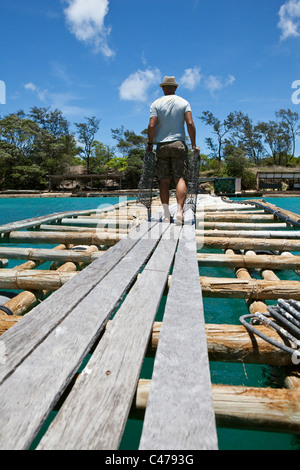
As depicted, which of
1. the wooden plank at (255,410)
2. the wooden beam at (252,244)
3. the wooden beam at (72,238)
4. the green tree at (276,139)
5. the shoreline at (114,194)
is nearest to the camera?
the wooden plank at (255,410)

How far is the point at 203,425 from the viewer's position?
2.57 ft

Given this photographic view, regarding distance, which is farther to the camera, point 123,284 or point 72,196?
point 72,196

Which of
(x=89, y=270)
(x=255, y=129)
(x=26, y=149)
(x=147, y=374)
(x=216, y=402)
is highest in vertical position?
(x=255, y=129)

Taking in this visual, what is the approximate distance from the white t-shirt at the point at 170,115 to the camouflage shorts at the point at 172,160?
8cm

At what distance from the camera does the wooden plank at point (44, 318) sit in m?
1.04

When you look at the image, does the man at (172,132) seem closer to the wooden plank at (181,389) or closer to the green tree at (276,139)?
the wooden plank at (181,389)

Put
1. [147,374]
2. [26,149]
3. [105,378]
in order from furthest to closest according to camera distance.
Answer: [26,149] → [147,374] → [105,378]

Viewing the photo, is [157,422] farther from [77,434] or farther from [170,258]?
[170,258]

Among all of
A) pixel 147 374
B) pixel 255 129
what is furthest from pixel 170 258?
pixel 255 129

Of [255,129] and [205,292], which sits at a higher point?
[255,129]

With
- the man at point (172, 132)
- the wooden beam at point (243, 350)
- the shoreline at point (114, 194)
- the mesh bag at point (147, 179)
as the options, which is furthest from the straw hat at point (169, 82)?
the shoreline at point (114, 194)

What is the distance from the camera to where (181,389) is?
90 centimetres

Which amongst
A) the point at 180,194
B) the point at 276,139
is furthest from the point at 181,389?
the point at 276,139
